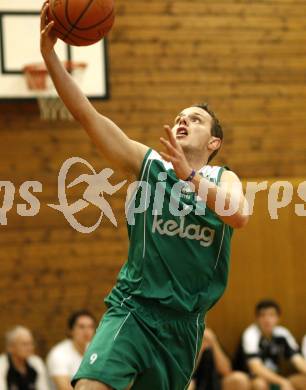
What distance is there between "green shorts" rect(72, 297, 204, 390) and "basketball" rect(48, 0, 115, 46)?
1.71 m

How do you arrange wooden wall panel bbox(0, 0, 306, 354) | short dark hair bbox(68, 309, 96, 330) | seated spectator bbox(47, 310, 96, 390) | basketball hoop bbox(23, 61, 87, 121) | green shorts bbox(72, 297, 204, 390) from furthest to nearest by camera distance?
wooden wall panel bbox(0, 0, 306, 354) < basketball hoop bbox(23, 61, 87, 121) < short dark hair bbox(68, 309, 96, 330) < seated spectator bbox(47, 310, 96, 390) < green shorts bbox(72, 297, 204, 390)

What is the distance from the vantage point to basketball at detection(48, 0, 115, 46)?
4973 millimetres

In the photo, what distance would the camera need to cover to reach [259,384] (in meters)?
10.1

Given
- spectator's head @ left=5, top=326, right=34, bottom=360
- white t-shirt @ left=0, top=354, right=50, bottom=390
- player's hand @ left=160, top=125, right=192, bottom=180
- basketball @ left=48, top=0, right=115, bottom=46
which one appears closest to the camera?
player's hand @ left=160, top=125, right=192, bottom=180

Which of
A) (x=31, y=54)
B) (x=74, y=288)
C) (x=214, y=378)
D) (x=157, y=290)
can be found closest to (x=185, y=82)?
(x=31, y=54)

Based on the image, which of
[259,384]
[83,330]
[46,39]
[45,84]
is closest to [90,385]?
[46,39]

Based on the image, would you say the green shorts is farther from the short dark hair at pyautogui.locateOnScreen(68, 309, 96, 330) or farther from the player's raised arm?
the short dark hair at pyautogui.locateOnScreen(68, 309, 96, 330)

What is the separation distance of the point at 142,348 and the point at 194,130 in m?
1.46

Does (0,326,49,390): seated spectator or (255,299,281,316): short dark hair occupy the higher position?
(255,299,281,316): short dark hair

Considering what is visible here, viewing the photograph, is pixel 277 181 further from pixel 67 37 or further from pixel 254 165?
pixel 67 37

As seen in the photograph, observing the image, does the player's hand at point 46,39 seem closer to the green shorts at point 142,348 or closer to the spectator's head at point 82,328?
the green shorts at point 142,348

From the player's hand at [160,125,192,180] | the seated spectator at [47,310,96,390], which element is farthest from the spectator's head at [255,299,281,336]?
the player's hand at [160,125,192,180]

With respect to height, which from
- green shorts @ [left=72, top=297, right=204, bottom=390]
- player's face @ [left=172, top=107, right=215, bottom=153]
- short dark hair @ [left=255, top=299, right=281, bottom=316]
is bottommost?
short dark hair @ [left=255, top=299, right=281, bottom=316]

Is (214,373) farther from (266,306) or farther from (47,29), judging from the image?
(47,29)
